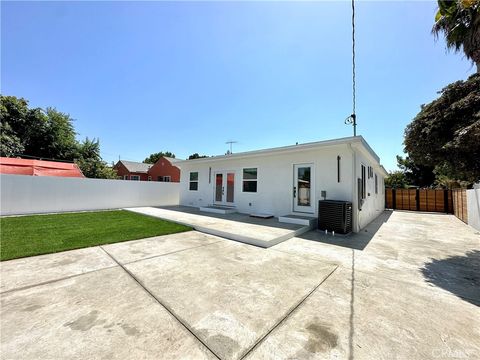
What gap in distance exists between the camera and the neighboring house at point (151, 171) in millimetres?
22697

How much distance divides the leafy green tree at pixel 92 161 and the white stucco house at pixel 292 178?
47.3ft

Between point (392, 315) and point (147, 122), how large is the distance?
18.0 meters

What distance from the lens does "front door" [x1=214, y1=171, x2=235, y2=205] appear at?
10305 mm

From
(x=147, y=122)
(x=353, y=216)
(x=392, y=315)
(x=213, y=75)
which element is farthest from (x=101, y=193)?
(x=392, y=315)

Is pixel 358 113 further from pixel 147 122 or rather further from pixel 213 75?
pixel 147 122

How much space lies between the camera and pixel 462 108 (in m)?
4.08

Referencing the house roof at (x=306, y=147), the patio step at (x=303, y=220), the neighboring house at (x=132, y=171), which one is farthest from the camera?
the neighboring house at (x=132, y=171)

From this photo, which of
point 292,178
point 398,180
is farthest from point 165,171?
point 398,180

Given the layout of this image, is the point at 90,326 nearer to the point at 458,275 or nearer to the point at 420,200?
the point at 458,275

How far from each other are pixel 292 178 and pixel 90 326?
7.15 meters

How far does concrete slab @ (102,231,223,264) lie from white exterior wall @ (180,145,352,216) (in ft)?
12.0

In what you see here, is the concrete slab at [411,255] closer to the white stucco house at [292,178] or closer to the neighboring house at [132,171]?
the white stucco house at [292,178]

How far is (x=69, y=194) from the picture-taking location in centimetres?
1068

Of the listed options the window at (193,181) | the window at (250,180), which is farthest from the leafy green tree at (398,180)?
the window at (193,181)
